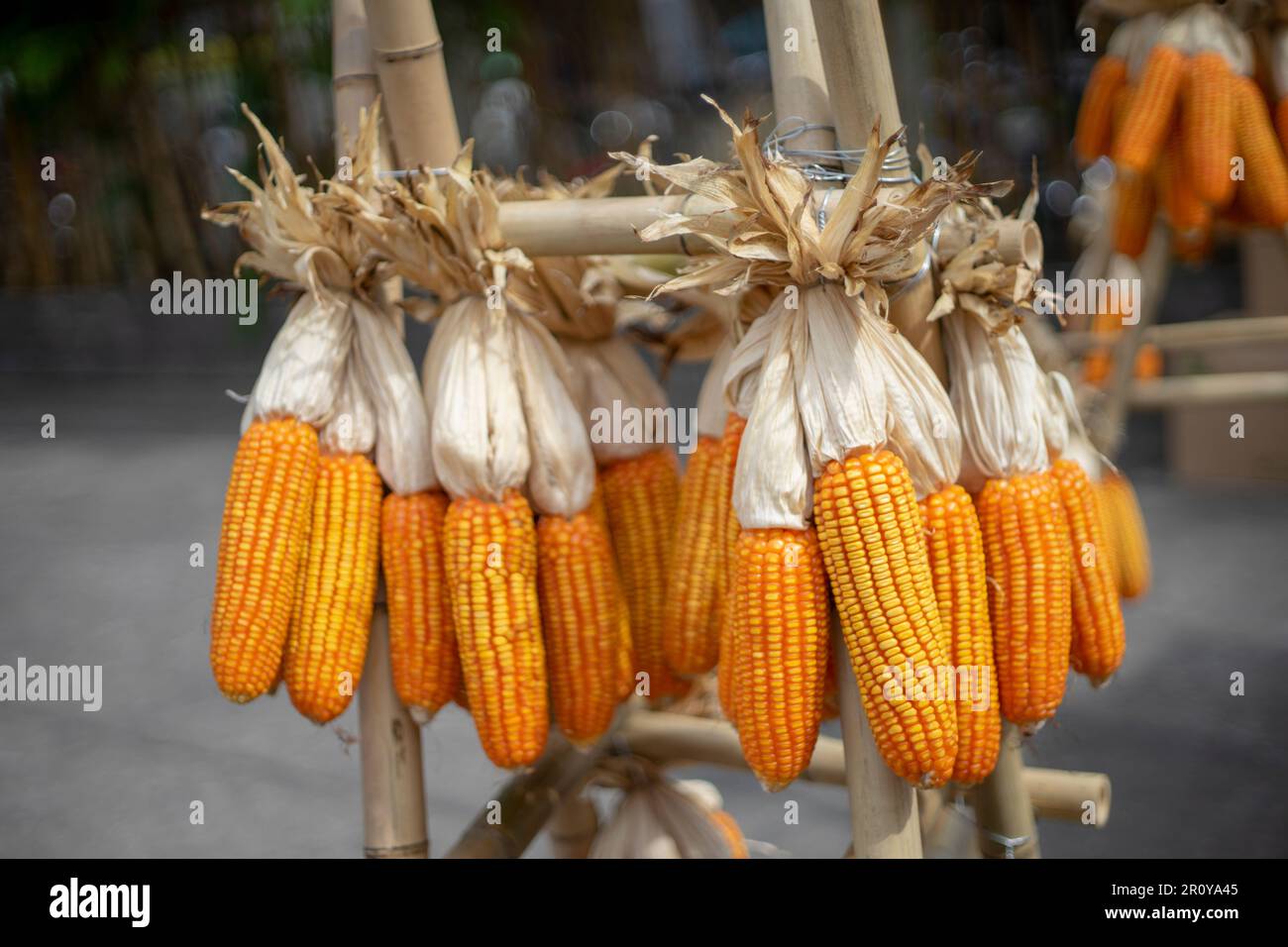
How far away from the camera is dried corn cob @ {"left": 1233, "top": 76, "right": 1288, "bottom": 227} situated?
2025 mm

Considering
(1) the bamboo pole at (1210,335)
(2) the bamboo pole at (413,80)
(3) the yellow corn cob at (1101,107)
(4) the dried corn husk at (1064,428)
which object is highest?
(3) the yellow corn cob at (1101,107)

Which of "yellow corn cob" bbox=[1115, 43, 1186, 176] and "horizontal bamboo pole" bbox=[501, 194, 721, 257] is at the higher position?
"yellow corn cob" bbox=[1115, 43, 1186, 176]

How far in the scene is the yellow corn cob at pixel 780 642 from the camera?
100 cm

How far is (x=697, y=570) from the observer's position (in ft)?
4.17

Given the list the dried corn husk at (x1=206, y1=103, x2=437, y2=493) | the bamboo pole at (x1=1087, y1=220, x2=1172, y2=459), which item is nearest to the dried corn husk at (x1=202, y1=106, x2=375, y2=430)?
the dried corn husk at (x1=206, y1=103, x2=437, y2=493)

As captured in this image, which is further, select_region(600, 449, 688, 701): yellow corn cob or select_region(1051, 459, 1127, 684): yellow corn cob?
select_region(600, 449, 688, 701): yellow corn cob

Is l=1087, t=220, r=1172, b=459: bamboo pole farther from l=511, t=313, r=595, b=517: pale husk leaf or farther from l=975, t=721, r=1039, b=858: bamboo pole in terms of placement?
l=511, t=313, r=595, b=517: pale husk leaf

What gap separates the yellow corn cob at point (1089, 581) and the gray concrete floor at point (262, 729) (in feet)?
4.07

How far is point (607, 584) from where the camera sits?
4.26ft

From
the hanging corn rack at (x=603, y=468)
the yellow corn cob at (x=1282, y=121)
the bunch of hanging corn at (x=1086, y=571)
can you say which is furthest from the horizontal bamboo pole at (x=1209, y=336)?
the bunch of hanging corn at (x=1086, y=571)

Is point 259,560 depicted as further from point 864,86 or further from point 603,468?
point 864,86

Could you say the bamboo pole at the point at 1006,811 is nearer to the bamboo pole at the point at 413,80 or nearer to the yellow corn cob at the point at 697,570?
the yellow corn cob at the point at 697,570

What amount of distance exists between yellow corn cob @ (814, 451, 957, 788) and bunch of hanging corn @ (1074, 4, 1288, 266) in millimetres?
1436
